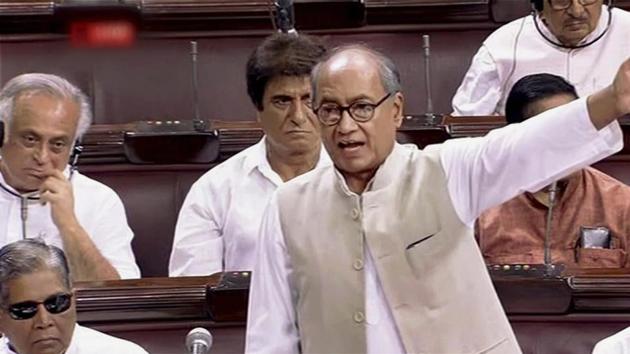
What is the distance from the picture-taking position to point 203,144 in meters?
2.03

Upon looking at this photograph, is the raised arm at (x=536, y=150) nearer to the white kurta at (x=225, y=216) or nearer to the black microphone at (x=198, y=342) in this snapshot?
the black microphone at (x=198, y=342)

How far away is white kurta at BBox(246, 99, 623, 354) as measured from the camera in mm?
1080

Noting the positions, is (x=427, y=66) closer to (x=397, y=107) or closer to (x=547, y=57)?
(x=547, y=57)

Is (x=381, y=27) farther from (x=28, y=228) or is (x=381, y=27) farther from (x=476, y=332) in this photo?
(x=476, y=332)


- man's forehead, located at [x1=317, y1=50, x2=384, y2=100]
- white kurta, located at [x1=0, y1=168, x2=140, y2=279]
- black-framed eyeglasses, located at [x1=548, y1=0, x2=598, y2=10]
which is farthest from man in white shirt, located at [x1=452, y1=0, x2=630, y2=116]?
man's forehead, located at [x1=317, y1=50, x2=384, y2=100]

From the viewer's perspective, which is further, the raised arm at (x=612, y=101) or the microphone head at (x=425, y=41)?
the microphone head at (x=425, y=41)

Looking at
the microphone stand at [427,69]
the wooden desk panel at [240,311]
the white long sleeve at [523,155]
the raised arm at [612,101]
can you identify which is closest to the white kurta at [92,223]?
the wooden desk panel at [240,311]

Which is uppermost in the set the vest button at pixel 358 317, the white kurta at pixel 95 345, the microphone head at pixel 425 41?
the microphone head at pixel 425 41

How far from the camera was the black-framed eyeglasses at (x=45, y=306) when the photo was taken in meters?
1.43

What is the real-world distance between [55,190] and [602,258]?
2.01 feet

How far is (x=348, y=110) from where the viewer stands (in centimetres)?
124

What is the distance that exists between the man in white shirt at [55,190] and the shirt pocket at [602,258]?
1.70 ft

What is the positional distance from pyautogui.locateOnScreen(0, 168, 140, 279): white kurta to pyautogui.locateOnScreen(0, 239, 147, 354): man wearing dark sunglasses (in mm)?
380

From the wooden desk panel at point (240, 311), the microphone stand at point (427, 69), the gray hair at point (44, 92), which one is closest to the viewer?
the wooden desk panel at point (240, 311)
